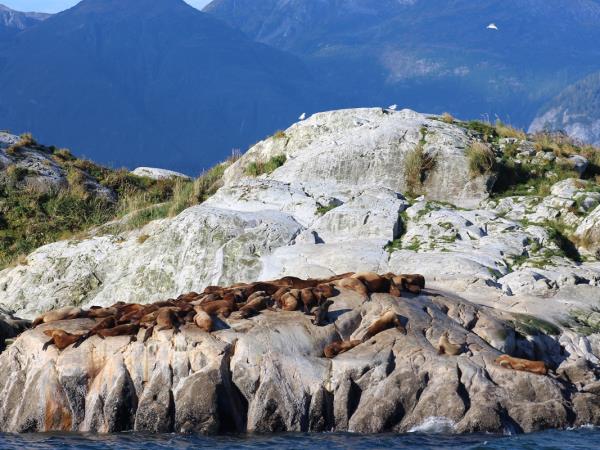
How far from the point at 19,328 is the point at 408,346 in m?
10.2

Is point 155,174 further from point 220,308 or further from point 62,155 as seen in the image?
point 220,308

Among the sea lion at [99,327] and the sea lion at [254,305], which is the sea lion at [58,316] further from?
the sea lion at [254,305]

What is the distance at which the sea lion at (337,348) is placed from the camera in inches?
771

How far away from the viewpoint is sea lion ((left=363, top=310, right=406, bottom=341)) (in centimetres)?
2023

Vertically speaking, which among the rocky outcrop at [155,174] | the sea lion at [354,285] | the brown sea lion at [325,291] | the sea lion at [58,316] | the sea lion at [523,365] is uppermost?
the rocky outcrop at [155,174]

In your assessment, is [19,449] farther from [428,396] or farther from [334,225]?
[334,225]

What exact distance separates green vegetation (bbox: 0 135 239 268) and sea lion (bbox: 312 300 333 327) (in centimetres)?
1244

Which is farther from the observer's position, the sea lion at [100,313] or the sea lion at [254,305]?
the sea lion at [100,313]

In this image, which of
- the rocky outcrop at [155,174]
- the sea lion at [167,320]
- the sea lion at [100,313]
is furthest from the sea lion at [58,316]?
the rocky outcrop at [155,174]

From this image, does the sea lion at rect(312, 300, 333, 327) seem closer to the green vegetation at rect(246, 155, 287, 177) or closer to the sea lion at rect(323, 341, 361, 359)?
the sea lion at rect(323, 341, 361, 359)

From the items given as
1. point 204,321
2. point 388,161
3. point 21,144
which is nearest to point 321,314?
point 204,321

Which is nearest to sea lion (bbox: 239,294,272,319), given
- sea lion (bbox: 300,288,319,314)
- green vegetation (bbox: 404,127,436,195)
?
sea lion (bbox: 300,288,319,314)

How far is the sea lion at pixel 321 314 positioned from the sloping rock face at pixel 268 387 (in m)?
0.17

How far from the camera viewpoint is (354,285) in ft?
71.5
